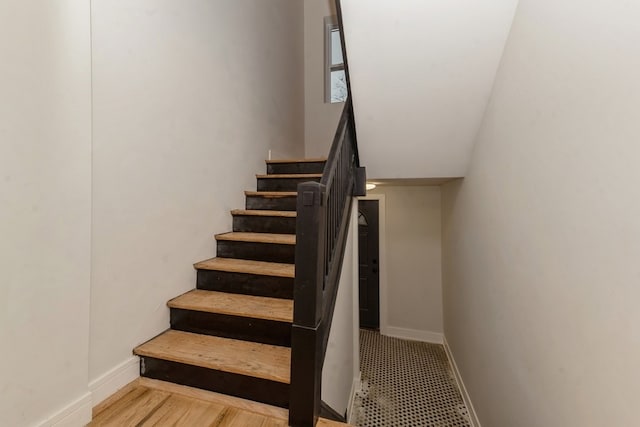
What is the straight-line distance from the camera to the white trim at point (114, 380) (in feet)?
4.57

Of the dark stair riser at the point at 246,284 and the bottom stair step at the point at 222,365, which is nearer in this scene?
the bottom stair step at the point at 222,365

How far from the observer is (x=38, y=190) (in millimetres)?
1130

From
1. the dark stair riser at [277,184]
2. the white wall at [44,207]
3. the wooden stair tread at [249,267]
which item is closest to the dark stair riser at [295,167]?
the dark stair riser at [277,184]

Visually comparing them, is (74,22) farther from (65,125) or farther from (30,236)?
(30,236)

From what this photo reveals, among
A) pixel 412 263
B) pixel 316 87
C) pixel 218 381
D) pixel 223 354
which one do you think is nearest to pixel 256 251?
pixel 223 354

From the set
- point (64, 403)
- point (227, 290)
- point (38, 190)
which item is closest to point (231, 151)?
point (227, 290)

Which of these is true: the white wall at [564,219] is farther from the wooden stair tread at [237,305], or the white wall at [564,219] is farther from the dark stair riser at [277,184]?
the dark stair riser at [277,184]

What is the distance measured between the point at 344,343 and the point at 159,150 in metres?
1.90

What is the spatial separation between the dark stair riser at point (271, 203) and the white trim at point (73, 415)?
1.72 metres

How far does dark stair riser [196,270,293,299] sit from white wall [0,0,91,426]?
2.58 feet

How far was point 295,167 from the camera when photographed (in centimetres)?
313

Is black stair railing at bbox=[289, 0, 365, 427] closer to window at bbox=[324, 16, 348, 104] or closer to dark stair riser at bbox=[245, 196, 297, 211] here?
dark stair riser at bbox=[245, 196, 297, 211]

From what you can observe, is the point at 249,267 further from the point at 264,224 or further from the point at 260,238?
the point at 264,224

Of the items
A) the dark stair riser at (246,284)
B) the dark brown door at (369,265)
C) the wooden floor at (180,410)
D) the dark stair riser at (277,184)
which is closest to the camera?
the wooden floor at (180,410)
